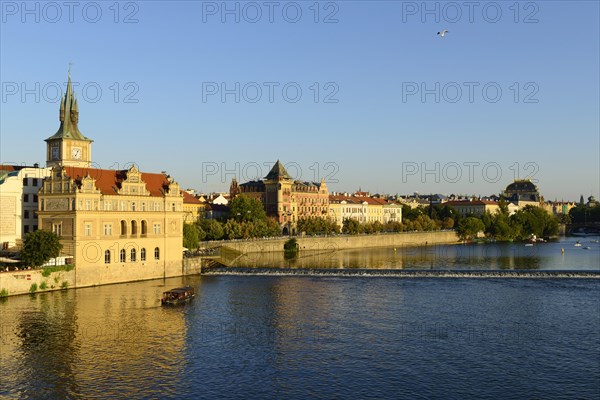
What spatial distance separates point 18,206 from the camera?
65.8m

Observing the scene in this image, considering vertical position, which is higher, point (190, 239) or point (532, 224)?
point (532, 224)

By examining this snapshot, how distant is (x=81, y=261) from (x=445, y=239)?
10323 centimetres

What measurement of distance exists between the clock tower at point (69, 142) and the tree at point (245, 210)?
4104cm

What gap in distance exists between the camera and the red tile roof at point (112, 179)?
61.0 metres

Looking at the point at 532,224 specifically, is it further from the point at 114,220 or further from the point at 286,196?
the point at 114,220

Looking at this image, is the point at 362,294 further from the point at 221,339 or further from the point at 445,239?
the point at 445,239

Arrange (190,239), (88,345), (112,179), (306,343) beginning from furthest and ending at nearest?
(190,239) → (112,179) → (306,343) → (88,345)

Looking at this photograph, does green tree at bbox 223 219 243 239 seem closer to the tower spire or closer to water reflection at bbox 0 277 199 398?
the tower spire

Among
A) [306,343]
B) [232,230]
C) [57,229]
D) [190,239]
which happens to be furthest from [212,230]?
[306,343]

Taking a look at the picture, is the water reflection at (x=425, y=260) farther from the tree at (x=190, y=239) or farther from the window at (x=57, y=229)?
the window at (x=57, y=229)

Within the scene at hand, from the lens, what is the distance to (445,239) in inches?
5743

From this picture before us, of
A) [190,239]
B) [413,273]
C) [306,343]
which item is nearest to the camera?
[306,343]

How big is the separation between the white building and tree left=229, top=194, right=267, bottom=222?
171 ft

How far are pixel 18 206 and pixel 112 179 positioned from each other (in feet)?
35.7
